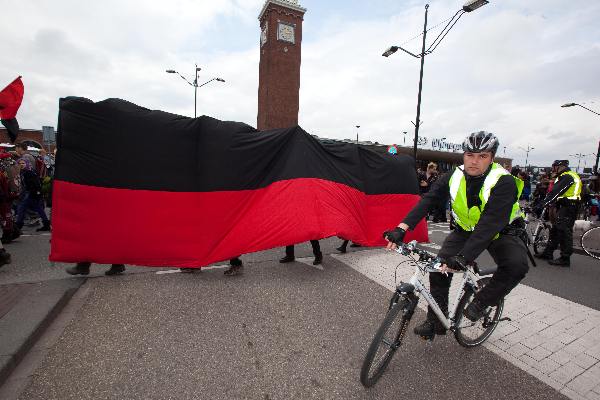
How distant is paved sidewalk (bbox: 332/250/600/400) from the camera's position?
276cm

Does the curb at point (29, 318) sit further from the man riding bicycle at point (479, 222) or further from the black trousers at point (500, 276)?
the black trousers at point (500, 276)

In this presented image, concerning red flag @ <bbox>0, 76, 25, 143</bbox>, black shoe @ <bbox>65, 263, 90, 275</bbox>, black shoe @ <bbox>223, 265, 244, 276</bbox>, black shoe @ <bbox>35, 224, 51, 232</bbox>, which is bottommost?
black shoe @ <bbox>35, 224, 51, 232</bbox>

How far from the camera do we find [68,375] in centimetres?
262

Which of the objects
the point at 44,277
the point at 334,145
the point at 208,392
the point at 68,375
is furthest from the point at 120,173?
the point at 334,145

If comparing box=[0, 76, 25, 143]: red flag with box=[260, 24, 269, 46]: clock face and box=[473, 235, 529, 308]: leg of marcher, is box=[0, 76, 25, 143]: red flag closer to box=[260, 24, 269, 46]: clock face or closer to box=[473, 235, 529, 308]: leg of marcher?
box=[473, 235, 529, 308]: leg of marcher

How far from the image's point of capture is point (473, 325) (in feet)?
10.4

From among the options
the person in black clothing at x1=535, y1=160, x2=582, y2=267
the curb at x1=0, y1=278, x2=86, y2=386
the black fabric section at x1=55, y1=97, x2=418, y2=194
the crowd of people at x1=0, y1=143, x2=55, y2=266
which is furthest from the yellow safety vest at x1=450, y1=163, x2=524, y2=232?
the crowd of people at x1=0, y1=143, x2=55, y2=266

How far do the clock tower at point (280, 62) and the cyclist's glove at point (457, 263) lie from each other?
35584 millimetres

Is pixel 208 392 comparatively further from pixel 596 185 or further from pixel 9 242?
pixel 596 185

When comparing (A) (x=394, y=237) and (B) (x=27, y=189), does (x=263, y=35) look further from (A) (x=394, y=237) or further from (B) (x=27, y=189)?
(A) (x=394, y=237)

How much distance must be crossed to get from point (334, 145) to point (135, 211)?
3.53 m

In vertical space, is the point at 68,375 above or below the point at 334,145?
below

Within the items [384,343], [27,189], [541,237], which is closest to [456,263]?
[384,343]

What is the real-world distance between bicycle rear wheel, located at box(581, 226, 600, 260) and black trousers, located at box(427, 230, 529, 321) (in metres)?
5.79
